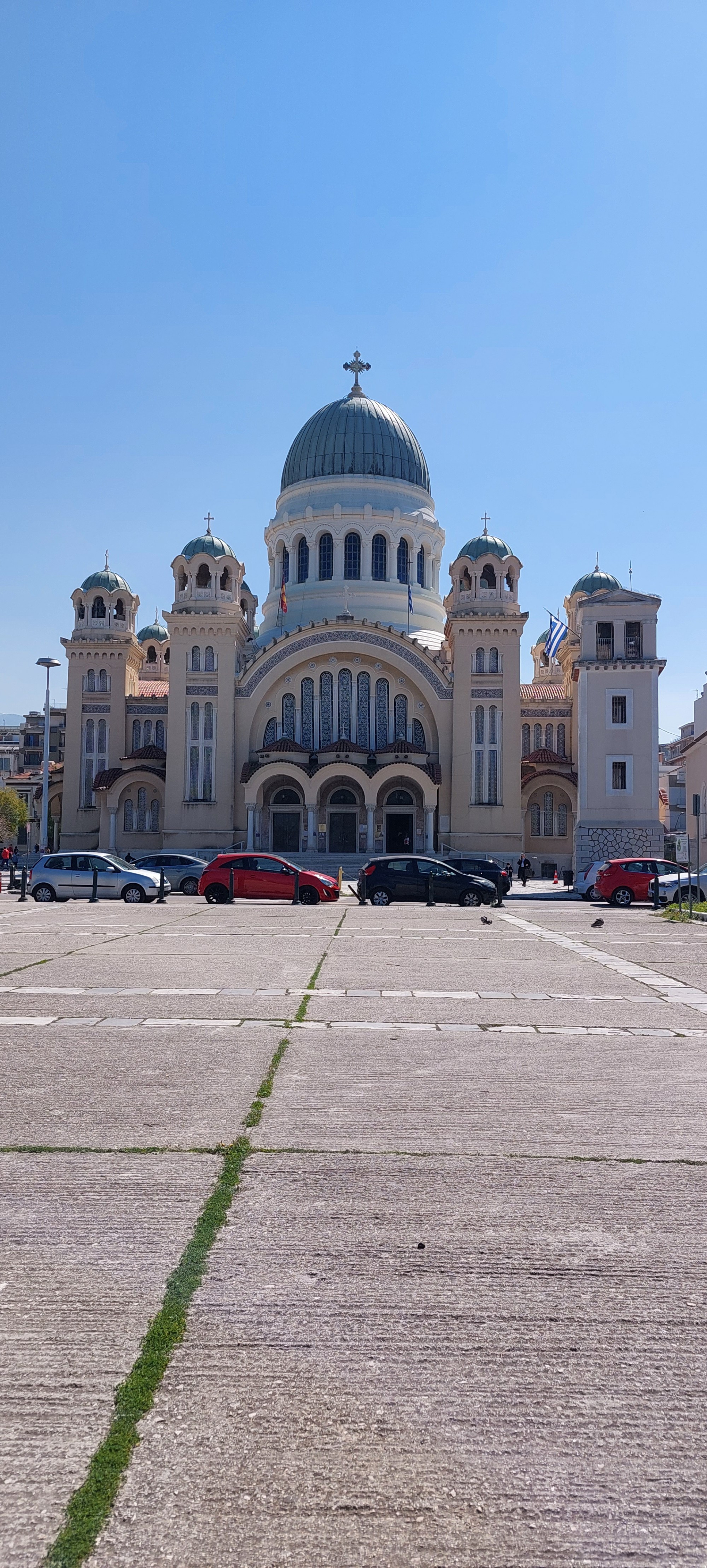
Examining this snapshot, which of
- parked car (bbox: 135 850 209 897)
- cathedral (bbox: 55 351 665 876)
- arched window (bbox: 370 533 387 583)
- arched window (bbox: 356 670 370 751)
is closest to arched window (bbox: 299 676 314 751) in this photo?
cathedral (bbox: 55 351 665 876)

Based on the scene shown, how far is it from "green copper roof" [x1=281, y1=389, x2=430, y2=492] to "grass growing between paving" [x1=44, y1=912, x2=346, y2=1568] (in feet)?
197

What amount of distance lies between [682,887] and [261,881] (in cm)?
1139

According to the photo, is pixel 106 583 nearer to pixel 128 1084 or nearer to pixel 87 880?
pixel 87 880

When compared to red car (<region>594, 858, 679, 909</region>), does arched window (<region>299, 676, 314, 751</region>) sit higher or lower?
higher

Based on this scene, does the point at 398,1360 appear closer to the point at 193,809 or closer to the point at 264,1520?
the point at 264,1520

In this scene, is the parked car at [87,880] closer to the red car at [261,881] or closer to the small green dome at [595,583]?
the red car at [261,881]

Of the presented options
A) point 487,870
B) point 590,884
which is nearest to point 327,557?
point 487,870

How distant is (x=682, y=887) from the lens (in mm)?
31203

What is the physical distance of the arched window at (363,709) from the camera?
55625 millimetres

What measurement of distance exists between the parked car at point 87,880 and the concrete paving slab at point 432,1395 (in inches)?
1033

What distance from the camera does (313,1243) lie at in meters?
4.11

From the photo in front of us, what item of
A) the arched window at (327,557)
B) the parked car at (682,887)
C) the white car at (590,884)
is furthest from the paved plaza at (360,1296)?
the arched window at (327,557)

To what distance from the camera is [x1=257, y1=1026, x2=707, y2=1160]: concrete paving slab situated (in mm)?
5547

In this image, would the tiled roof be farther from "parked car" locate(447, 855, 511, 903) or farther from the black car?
the black car
